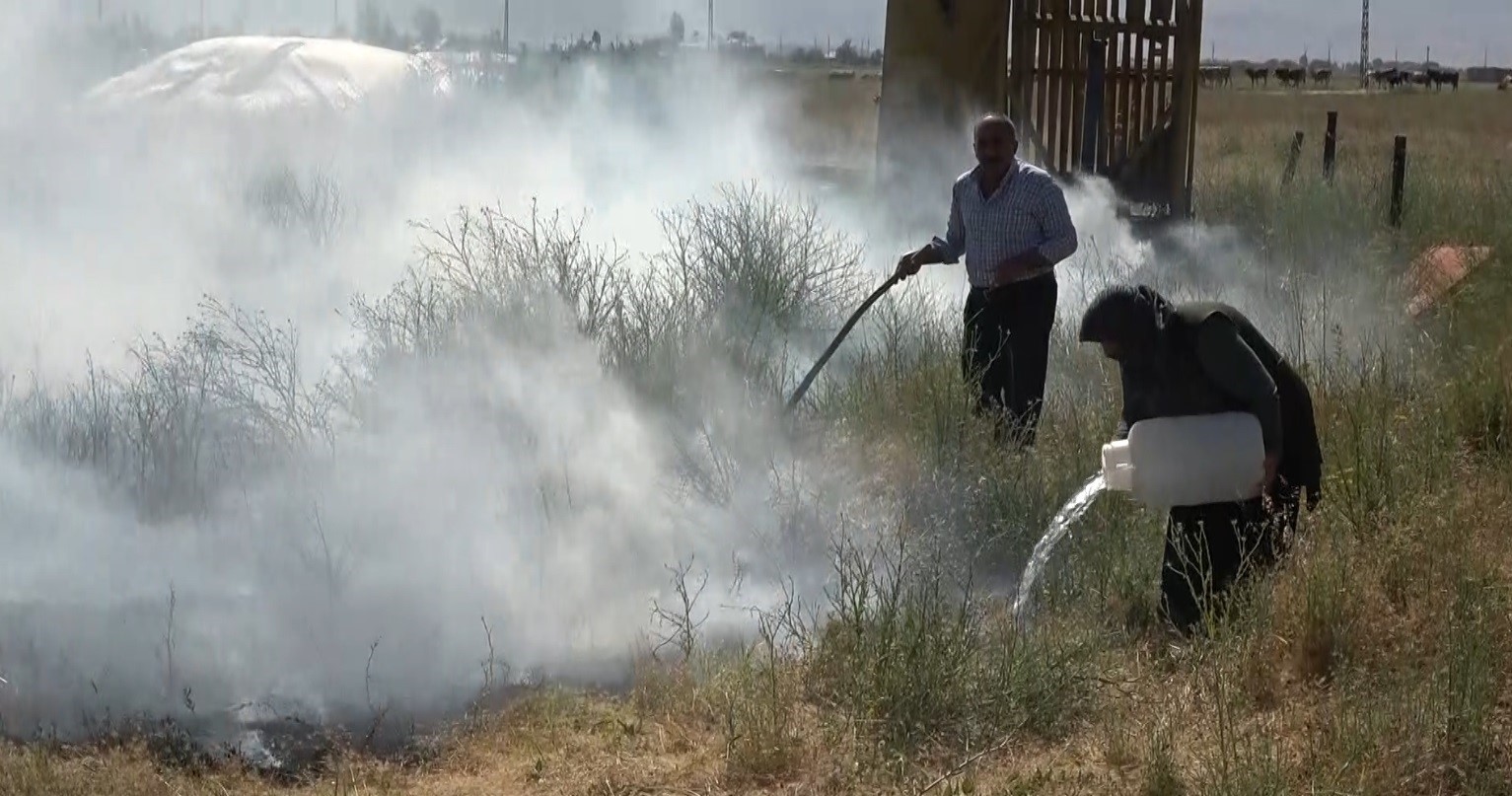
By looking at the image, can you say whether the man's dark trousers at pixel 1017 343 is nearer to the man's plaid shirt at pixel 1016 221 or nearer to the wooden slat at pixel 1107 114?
the man's plaid shirt at pixel 1016 221

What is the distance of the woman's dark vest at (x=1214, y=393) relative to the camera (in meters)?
4.98

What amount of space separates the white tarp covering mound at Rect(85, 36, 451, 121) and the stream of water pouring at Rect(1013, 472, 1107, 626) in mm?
13190

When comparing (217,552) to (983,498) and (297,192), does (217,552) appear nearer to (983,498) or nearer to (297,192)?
(983,498)

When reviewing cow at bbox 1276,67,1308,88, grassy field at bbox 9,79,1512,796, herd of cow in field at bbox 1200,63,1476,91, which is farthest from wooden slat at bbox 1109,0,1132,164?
cow at bbox 1276,67,1308,88

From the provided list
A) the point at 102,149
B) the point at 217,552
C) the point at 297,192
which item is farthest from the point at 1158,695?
the point at 102,149

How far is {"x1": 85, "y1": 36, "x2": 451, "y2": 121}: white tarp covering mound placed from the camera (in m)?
17.0

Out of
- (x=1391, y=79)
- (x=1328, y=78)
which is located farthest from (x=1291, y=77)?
(x=1391, y=79)

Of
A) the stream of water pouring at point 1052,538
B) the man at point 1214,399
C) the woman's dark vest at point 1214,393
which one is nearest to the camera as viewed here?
the man at point 1214,399

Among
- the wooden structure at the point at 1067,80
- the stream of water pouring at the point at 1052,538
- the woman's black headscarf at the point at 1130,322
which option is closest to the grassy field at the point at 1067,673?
the stream of water pouring at the point at 1052,538

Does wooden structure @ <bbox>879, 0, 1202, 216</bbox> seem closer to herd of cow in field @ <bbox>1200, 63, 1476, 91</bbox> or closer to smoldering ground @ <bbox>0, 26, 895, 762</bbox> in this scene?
smoldering ground @ <bbox>0, 26, 895, 762</bbox>

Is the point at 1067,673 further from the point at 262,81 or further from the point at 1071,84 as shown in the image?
the point at 262,81

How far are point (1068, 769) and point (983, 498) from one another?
1.97 meters

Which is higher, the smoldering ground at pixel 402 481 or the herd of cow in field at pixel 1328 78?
the herd of cow in field at pixel 1328 78

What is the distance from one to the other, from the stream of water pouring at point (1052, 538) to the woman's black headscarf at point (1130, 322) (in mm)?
531
